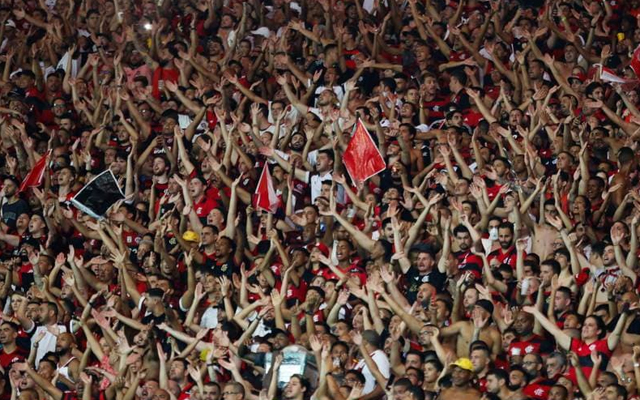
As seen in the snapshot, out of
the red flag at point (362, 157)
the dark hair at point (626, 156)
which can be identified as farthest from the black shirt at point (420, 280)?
the dark hair at point (626, 156)

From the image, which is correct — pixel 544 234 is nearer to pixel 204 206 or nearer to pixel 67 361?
pixel 204 206

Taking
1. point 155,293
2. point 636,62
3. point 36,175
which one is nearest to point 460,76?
point 636,62

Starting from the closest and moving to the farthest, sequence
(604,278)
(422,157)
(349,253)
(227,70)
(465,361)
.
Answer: (465,361) < (604,278) < (349,253) < (422,157) < (227,70)

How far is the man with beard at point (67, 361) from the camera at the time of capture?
588 inches

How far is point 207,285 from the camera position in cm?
1541

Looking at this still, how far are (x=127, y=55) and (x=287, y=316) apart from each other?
17.8ft

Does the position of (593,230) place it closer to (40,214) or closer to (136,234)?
(136,234)

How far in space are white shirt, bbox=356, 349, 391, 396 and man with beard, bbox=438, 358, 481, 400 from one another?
75 centimetres

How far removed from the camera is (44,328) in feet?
51.6

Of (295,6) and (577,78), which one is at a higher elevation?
(577,78)

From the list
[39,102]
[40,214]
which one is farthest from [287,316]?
[39,102]

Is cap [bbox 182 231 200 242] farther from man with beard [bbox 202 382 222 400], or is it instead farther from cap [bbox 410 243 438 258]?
man with beard [bbox 202 382 222 400]

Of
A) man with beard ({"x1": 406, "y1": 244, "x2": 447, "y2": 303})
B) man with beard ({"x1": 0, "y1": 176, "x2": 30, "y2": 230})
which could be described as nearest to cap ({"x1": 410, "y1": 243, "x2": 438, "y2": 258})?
man with beard ({"x1": 406, "y1": 244, "x2": 447, "y2": 303})

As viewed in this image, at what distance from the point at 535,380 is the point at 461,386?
0.57m
